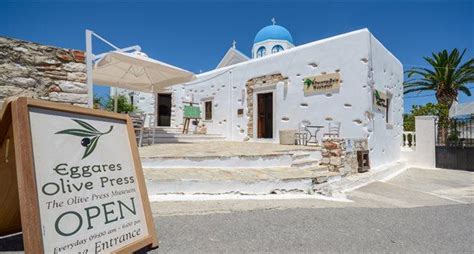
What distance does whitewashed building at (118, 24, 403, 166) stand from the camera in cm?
834

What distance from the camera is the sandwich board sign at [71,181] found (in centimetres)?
166

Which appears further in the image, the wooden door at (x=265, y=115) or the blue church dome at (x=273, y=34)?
the blue church dome at (x=273, y=34)

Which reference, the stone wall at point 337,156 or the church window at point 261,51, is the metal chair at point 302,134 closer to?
the stone wall at point 337,156

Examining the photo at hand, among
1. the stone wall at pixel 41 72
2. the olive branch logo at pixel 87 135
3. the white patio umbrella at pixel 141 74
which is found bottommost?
the olive branch logo at pixel 87 135

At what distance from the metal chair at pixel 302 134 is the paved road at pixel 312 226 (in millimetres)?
4354

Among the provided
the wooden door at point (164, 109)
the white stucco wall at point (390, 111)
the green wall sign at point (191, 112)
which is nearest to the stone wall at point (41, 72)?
the white stucco wall at point (390, 111)

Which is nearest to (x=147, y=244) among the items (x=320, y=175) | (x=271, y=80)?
(x=320, y=175)

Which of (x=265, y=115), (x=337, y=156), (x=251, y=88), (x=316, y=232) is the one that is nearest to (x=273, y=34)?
(x=251, y=88)

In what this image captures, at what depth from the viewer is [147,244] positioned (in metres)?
2.10

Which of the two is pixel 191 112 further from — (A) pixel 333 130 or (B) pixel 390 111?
(B) pixel 390 111

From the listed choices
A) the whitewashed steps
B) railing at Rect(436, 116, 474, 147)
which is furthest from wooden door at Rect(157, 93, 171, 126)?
railing at Rect(436, 116, 474, 147)

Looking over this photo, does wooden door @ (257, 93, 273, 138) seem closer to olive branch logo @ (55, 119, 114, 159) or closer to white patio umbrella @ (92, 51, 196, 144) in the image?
white patio umbrella @ (92, 51, 196, 144)

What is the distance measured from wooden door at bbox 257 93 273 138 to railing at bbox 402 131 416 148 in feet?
20.2

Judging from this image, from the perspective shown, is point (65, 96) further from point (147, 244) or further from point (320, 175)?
point (320, 175)
